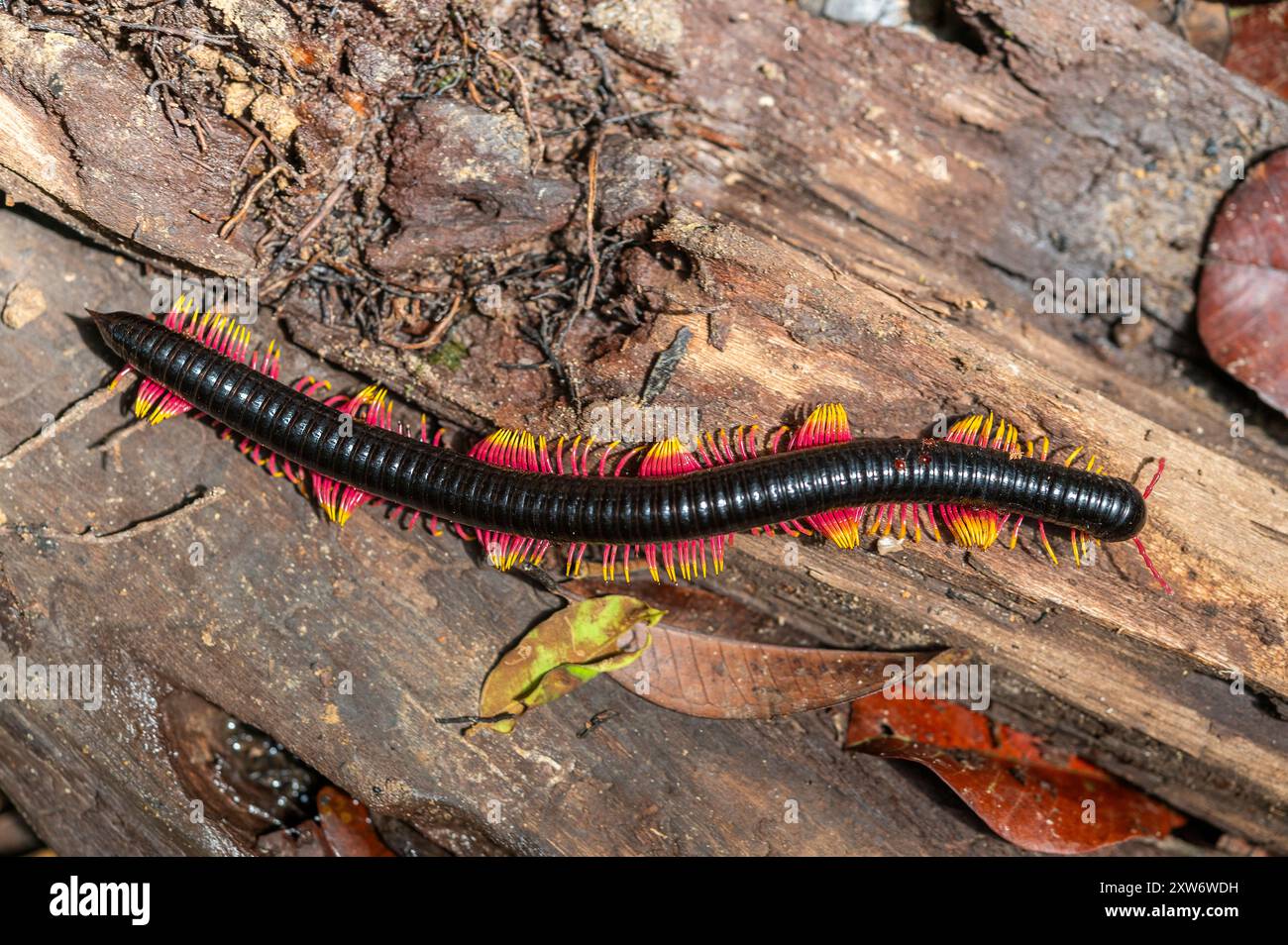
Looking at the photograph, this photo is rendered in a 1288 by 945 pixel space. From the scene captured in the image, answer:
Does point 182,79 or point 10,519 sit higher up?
point 182,79

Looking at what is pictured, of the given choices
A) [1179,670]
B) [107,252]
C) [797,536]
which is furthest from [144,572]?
[1179,670]

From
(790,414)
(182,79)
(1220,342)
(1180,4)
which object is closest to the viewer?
(182,79)

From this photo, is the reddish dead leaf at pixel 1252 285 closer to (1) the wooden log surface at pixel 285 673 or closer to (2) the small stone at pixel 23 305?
(1) the wooden log surface at pixel 285 673

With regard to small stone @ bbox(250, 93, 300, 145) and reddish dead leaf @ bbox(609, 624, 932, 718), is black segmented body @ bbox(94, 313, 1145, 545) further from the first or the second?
small stone @ bbox(250, 93, 300, 145)

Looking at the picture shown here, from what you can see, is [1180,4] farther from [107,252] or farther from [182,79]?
[107,252]

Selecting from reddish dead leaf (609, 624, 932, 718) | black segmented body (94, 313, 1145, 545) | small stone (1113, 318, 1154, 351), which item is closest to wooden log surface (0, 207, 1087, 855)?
reddish dead leaf (609, 624, 932, 718)


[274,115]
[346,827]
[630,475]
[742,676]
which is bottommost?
[346,827]

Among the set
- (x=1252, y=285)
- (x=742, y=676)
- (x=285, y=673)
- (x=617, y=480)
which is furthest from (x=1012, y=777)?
(x=285, y=673)

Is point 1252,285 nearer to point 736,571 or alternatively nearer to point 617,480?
point 736,571
